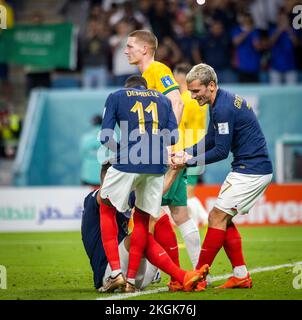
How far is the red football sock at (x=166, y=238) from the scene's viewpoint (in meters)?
8.28

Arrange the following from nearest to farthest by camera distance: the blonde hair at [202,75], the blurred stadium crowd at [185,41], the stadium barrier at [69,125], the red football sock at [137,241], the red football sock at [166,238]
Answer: the red football sock at [137,241]
the blonde hair at [202,75]
the red football sock at [166,238]
the blurred stadium crowd at [185,41]
the stadium barrier at [69,125]

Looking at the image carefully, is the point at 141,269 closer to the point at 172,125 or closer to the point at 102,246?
the point at 102,246

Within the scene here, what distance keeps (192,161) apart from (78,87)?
11097mm

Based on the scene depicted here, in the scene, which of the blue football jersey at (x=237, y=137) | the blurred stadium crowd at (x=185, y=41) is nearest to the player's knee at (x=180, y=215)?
the blue football jersey at (x=237, y=137)

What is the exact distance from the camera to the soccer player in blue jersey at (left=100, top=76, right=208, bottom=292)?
7688 millimetres

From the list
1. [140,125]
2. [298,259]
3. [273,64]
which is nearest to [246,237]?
[298,259]

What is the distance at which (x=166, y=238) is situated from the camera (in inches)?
327

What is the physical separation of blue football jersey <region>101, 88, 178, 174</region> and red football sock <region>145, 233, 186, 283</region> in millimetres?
675

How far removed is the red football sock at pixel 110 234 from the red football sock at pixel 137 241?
0.50 ft

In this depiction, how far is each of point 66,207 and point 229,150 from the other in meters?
8.05

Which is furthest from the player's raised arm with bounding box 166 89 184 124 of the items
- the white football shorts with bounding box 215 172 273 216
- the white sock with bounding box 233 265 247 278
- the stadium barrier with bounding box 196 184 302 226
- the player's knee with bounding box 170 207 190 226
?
the stadium barrier with bounding box 196 184 302 226

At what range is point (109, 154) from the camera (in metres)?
8.34

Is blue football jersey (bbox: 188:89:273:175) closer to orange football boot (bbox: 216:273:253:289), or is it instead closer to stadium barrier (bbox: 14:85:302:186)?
orange football boot (bbox: 216:273:253:289)

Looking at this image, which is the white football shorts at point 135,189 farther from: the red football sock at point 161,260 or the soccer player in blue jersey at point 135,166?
the red football sock at point 161,260
